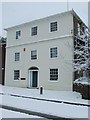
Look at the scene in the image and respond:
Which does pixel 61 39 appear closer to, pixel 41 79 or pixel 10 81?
pixel 41 79

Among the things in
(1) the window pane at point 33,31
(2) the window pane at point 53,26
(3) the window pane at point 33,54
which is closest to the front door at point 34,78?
(3) the window pane at point 33,54

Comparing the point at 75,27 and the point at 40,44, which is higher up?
the point at 75,27

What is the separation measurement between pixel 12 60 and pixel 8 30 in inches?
182

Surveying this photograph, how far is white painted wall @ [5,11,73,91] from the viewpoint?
2260 centimetres

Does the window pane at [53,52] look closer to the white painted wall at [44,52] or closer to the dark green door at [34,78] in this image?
the white painted wall at [44,52]

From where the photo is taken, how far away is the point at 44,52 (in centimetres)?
2494

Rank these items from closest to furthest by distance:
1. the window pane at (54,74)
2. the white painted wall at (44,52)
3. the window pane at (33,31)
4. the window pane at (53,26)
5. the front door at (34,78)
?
the white painted wall at (44,52) → the window pane at (54,74) → the window pane at (53,26) → the front door at (34,78) → the window pane at (33,31)

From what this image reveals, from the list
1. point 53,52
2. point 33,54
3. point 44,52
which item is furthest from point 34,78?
point 53,52

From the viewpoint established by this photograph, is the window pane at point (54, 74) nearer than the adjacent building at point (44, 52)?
No

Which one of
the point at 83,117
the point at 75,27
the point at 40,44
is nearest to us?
the point at 83,117

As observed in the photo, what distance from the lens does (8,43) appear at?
29.9 m

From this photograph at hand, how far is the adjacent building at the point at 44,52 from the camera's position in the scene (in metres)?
22.7

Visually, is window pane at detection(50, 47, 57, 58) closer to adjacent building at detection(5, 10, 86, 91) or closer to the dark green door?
adjacent building at detection(5, 10, 86, 91)

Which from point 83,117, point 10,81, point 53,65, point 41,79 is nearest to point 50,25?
point 53,65
